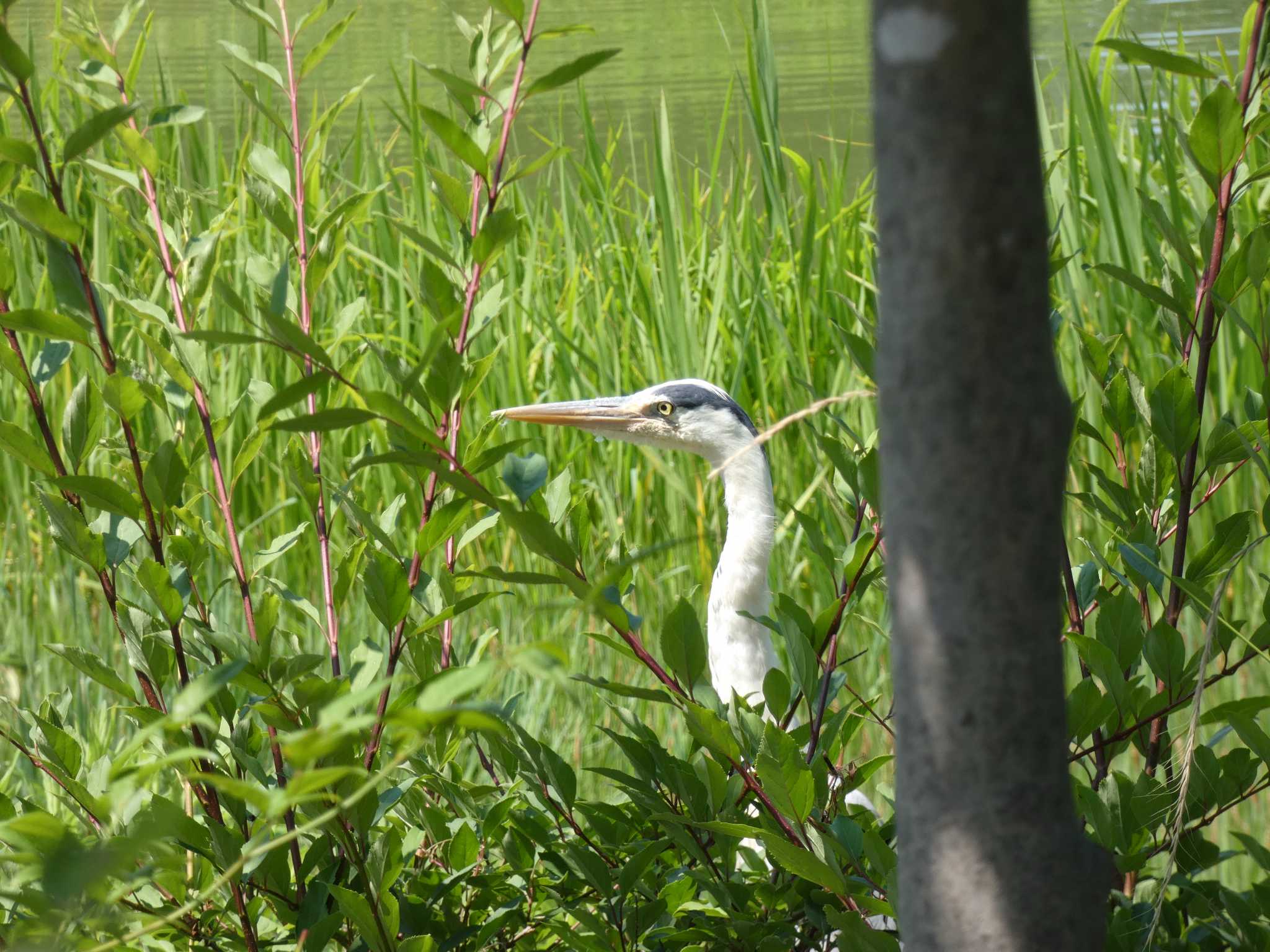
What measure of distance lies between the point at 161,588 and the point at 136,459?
106mm

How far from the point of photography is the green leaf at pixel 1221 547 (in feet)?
3.76

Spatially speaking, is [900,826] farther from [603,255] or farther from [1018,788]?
[603,255]

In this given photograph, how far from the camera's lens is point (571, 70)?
954mm

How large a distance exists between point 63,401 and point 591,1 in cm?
783

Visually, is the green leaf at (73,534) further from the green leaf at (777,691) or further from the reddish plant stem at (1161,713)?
the reddish plant stem at (1161,713)

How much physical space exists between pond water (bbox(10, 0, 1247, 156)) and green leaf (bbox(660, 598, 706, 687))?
11.1ft

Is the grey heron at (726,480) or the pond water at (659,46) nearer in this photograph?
the grey heron at (726,480)

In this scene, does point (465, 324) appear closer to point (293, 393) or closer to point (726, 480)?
point (293, 393)

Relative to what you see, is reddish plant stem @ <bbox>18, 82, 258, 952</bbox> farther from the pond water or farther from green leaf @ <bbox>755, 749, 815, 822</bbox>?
the pond water

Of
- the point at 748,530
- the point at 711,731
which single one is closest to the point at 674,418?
the point at 748,530

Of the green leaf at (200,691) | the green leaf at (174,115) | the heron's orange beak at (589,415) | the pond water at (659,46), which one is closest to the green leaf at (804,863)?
the green leaf at (200,691)

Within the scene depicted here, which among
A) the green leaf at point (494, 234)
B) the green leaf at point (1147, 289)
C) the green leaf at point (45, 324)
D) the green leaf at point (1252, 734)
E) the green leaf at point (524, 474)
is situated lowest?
the green leaf at point (1252, 734)

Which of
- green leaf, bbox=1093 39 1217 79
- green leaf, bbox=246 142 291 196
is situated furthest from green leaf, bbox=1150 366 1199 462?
green leaf, bbox=246 142 291 196

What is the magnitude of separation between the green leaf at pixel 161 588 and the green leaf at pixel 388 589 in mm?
156
